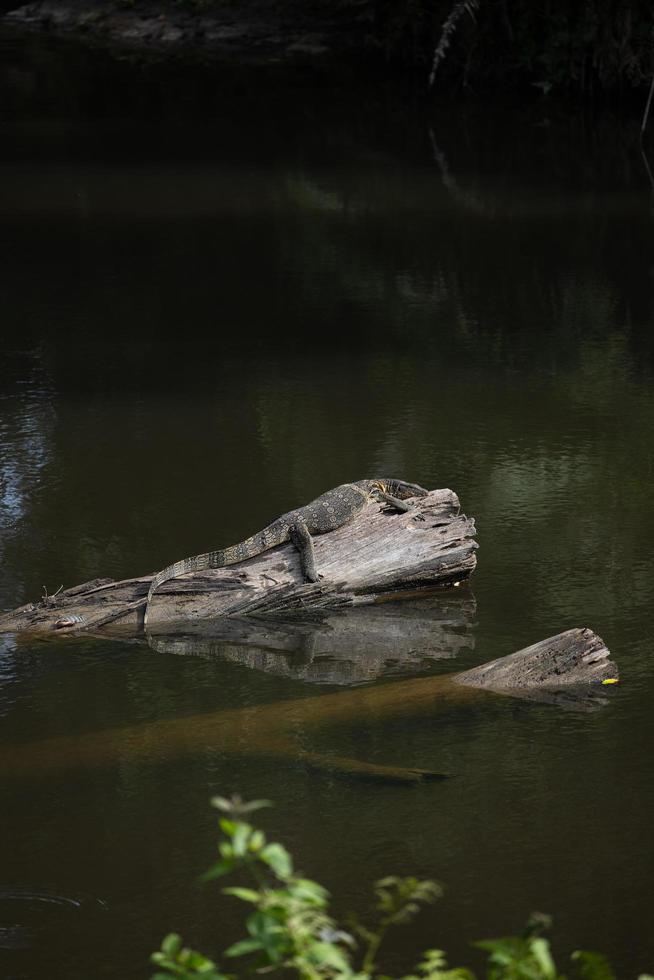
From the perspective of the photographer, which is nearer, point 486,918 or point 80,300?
point 486,918

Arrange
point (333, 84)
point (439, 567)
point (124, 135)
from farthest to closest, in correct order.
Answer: point (333, 84), point (124, 135), point (439, 567)

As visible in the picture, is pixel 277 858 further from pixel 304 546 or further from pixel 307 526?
pixel 307 526

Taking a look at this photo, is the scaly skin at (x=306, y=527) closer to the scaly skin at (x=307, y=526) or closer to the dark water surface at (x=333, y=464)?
the scaly skin at (x=307, y=526)

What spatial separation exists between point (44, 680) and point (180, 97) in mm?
19411

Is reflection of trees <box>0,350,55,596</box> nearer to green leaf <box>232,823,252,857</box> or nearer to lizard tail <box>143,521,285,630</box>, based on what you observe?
lizard tail <box>143,521,285,630</box>

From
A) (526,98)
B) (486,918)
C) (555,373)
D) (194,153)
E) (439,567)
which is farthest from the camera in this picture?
(526,98)

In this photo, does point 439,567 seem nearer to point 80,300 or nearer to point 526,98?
point 80,300

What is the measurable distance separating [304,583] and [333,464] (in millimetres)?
2111

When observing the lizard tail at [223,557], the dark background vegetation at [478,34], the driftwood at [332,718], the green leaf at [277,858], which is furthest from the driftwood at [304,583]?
the dark background vegetation at [478,34]

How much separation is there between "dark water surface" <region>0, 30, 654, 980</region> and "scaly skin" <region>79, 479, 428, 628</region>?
436 mm

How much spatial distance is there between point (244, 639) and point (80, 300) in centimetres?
682

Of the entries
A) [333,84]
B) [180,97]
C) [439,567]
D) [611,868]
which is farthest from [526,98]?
[611,868]

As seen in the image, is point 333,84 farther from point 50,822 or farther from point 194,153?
point 50,822

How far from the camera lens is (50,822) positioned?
539 cm
